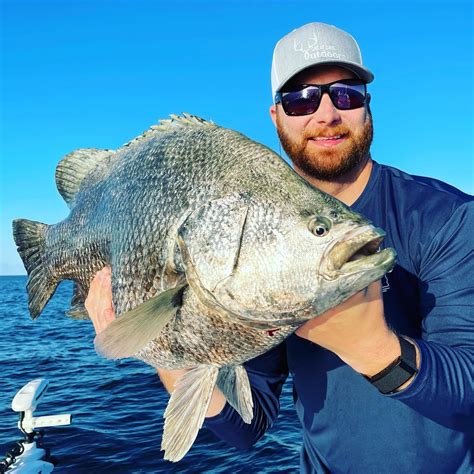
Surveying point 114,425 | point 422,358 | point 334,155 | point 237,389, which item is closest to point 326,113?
point 334,155

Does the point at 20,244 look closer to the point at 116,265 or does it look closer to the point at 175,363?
the point at 116,265

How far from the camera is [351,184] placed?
3.21 metres

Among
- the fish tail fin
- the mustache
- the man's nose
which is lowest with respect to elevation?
the fish tail fin

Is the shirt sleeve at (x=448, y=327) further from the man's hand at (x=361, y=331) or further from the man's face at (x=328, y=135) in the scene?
the man's face at (x=328, y=135)

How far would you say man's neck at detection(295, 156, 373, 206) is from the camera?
10.4 feet

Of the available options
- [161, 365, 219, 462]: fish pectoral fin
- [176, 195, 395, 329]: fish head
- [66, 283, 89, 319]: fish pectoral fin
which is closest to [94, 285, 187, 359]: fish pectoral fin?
[176, 195, 395, 329]: fish head

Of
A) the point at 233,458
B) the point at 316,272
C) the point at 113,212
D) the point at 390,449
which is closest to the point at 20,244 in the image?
the point at 113,212

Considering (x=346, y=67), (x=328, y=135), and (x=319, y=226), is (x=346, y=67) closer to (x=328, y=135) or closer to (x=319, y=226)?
(x=328, y=135)

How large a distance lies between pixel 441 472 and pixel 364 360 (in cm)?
116

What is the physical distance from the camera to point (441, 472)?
9.36ft

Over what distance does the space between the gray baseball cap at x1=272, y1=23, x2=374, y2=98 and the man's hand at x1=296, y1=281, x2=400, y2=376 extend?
1621mm

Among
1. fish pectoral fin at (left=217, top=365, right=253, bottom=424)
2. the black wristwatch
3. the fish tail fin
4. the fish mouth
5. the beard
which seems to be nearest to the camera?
the fish mouth

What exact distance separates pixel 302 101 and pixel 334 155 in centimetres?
41

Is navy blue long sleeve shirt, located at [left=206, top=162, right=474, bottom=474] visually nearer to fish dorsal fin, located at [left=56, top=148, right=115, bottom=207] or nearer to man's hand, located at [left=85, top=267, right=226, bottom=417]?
man's hand, located at [left=85, top=267, right=226, bottom=417]
